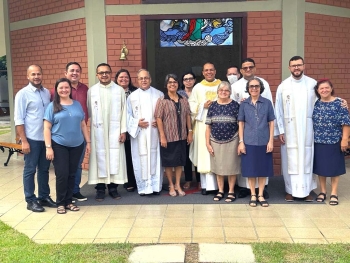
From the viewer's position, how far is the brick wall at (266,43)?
673 cm

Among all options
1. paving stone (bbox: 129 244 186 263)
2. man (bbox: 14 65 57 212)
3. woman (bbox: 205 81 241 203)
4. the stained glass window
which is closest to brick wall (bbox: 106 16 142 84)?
the stained glass window

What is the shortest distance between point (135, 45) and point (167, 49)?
405cm

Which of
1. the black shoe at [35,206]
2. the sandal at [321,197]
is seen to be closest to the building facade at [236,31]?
the sandal at [321,197]

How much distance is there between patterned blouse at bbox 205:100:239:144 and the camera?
5.23m

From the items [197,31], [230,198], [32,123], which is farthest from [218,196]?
[197,31]

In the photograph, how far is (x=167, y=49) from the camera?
1079 centimetres

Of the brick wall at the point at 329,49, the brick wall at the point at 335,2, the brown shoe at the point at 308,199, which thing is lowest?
the brown shoe at the point at 308,199

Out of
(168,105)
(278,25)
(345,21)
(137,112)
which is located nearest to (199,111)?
(168,105)

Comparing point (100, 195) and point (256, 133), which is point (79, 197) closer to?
point (100, 195)

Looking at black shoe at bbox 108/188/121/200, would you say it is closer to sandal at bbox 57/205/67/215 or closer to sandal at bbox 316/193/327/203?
sandal at bbox 57/205/67/215

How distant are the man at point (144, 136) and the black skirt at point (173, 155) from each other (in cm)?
13

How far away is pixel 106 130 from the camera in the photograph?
554cm

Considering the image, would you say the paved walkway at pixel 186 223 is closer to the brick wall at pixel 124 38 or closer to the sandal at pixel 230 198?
the sandal at pixel 230 198

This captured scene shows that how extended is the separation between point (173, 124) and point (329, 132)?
194cm
